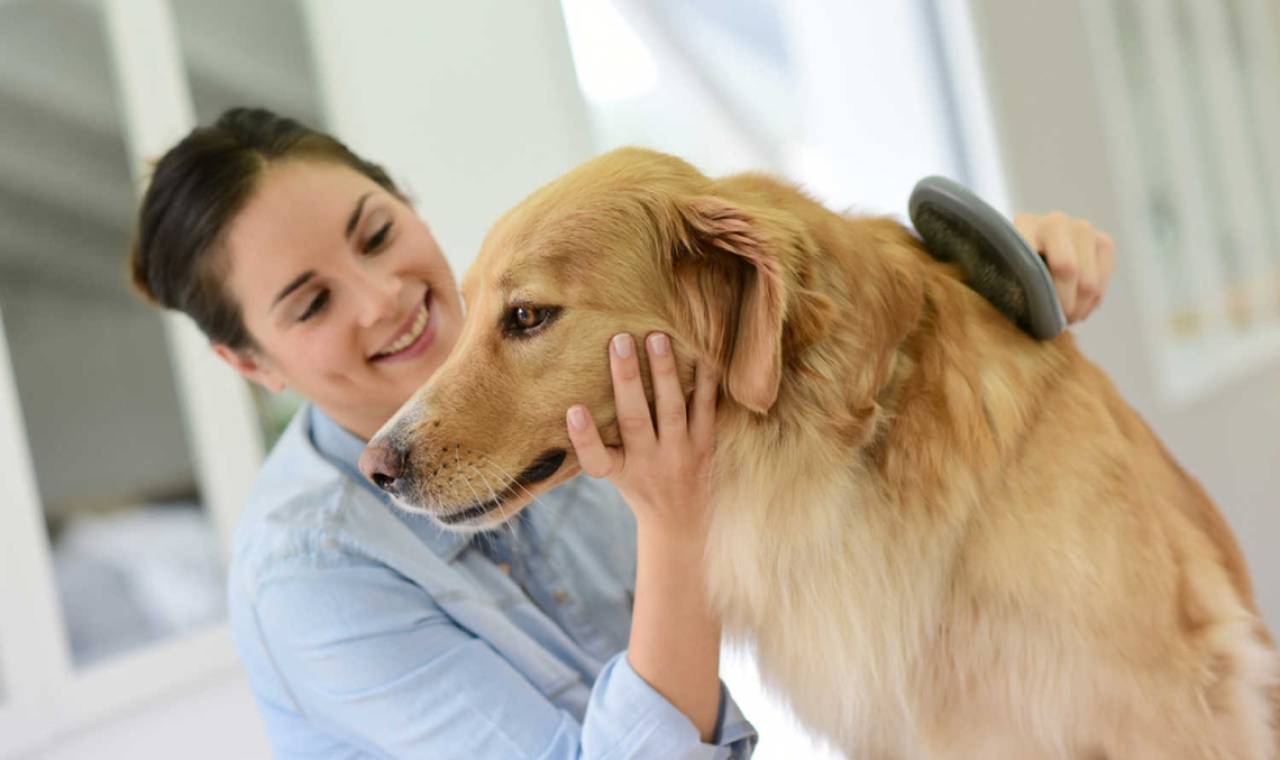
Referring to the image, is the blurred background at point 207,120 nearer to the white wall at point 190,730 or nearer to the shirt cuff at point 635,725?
the white wall at point 190,730

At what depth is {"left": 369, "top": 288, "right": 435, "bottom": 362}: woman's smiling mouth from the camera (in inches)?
57.2

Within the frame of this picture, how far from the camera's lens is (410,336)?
1.46 metres

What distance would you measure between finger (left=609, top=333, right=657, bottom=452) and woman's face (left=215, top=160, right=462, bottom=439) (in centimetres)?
42

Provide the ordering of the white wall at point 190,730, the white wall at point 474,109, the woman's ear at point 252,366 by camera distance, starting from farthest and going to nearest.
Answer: the white wall at point 474,109
the white wall at point 190,730
the woman's ear at point 252,366

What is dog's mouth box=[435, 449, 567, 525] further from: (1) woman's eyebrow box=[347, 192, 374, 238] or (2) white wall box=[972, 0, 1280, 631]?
(2) white wall box=[972, 0, 1280, 631]

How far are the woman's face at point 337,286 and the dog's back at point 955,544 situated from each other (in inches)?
19.0

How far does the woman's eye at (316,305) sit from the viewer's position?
1.42 meters

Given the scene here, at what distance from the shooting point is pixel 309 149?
4.87 ft

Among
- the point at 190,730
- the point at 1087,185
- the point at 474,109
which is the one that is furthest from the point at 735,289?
the point at 1087,185

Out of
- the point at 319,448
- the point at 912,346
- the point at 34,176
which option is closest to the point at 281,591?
the point at 319,448

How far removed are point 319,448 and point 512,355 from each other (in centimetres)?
48

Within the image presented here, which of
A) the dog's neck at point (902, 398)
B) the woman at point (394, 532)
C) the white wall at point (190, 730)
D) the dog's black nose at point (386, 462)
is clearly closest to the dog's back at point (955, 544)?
the dog's neck at point (902, 398)

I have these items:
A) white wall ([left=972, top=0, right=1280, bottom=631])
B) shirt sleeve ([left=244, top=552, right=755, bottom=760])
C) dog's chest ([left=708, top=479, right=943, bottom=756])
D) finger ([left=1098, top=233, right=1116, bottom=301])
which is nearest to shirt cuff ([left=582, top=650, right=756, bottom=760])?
shirt sleeve ([left=244, top=552, right=755, bottom=760])

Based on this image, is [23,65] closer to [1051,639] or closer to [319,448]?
[319,448]
